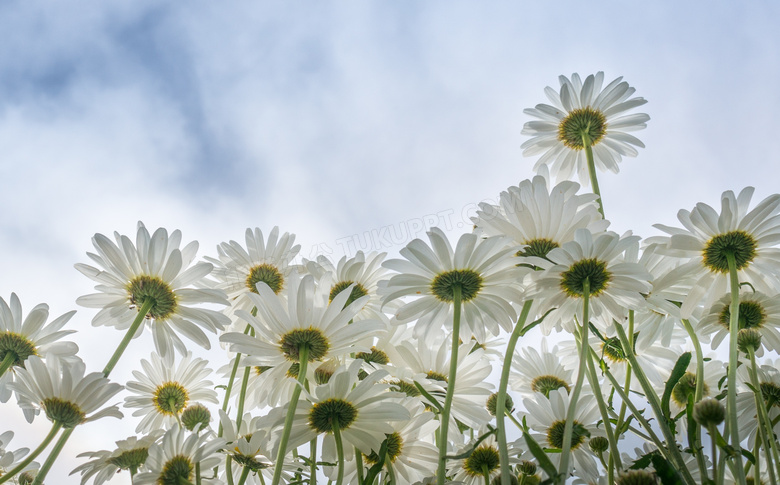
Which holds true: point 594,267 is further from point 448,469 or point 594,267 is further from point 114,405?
point 114,405

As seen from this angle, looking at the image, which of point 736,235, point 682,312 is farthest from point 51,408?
point 736,235

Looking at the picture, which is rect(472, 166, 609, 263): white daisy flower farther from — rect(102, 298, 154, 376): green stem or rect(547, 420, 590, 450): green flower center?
rect(102, 298, 154, 376): green stem

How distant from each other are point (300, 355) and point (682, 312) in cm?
74

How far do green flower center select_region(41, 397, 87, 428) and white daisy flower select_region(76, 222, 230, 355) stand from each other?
235mm

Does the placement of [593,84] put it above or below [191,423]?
above

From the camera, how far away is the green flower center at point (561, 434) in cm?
130

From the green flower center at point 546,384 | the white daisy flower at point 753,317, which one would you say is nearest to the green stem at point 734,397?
the white daisy flower at point 753,317

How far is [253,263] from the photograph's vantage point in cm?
155

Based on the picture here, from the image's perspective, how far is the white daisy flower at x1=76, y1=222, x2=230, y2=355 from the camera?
1215mm

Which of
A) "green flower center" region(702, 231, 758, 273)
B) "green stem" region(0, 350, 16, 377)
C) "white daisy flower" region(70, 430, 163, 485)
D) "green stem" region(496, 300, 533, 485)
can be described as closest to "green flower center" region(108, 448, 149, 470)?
"white daisy flower" region(70, 430, 163, 485)

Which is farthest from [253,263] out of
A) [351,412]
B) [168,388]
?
[351,412]

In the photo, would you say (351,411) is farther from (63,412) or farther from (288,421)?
(63,412)

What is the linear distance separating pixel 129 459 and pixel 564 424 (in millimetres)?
965

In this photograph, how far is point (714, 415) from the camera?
741 mm
